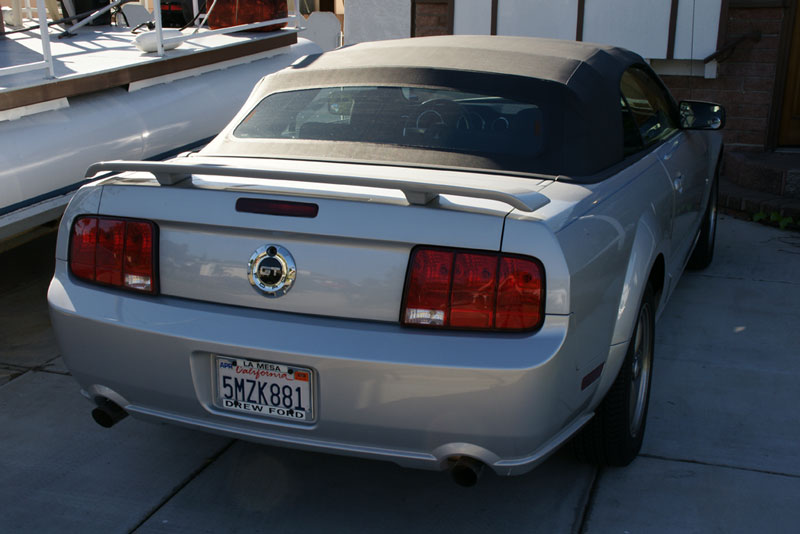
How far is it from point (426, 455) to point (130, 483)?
4.18ft

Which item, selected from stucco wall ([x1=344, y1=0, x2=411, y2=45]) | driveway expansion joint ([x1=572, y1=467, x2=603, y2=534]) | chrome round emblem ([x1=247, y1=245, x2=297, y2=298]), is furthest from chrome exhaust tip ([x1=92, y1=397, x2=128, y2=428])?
stucco wall ([x1=344, y1=0, x2=411, y2=45])

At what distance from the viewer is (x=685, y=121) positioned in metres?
4.53

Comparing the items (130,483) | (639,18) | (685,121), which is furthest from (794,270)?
(130,483)

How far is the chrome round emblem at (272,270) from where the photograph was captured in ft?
8.33

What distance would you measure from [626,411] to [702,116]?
214cm

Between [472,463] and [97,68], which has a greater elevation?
[97,68]

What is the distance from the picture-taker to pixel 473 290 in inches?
95.5

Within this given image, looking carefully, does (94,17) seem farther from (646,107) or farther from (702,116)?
(702,116)

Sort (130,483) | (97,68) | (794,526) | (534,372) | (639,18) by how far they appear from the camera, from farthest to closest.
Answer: (639,18) → (97,68) → (130,483) → (794,526) → (534,372)

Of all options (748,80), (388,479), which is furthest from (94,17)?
(748,80)

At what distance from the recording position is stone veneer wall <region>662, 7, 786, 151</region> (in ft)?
27.1

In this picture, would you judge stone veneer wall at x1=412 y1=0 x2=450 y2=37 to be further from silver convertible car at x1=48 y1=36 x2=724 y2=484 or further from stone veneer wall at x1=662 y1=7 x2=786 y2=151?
silver convertible car at x1=48 y1=36 x2=724 y2=484

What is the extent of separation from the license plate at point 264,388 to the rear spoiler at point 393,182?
1.82 feet

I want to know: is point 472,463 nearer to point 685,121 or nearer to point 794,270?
point 685,121
